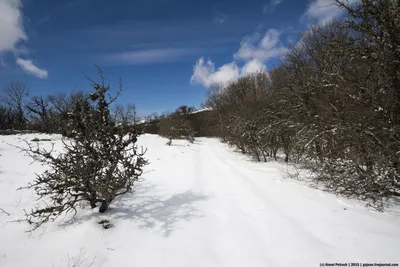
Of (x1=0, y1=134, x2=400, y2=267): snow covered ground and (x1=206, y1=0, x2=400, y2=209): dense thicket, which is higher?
(x1=206, y1=0, x2=400, y2=209): dense thicket

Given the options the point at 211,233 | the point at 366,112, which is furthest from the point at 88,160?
the point at 366,112

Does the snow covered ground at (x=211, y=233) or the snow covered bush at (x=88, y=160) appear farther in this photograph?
the snow covered bush at (x=88, y=160)

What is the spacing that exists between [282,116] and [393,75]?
591cm

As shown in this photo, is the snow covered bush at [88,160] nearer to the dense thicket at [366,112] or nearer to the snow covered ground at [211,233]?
the snow covered ground at [211,233]

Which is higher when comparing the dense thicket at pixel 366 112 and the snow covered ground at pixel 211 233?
the dense thicket at pixel 366 112

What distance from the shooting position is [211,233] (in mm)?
3564

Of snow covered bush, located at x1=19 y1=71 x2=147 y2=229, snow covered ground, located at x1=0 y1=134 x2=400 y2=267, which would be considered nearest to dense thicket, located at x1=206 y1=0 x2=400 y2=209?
snow covered ground, located at x1=0 y1=134 x2=400 y2=267

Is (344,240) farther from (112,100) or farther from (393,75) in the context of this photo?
(112,100)

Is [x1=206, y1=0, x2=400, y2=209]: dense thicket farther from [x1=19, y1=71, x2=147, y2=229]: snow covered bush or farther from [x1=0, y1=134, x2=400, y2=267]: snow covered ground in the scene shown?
[x1=19, y1=71, x2=147, y2=229]: snow covered bush

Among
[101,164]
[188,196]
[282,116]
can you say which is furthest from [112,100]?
[282,116]

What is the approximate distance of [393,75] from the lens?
12.7 ft

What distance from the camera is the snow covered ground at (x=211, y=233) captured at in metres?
2.84

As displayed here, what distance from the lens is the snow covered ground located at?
112 inches

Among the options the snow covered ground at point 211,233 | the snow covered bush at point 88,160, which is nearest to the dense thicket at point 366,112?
the snow covered ground at point 211,233
